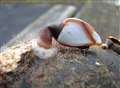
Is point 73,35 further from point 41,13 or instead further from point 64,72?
point 41,13

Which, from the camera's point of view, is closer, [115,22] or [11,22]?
[115,22]

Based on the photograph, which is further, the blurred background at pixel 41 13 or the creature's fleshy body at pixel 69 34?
the blurred background at pixel 41 13

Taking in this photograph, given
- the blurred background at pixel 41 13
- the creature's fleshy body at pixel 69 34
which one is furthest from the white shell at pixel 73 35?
the blurred background at pixel 41 13

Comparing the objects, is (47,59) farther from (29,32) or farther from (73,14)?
(73,14)

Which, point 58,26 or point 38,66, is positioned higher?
point 58,26

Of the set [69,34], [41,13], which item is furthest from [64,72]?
[41,13]

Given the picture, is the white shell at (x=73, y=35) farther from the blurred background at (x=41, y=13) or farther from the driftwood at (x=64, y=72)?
the blurred background at (x=41, y=13)

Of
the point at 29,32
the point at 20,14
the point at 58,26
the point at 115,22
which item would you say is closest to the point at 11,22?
the point at 20,14
